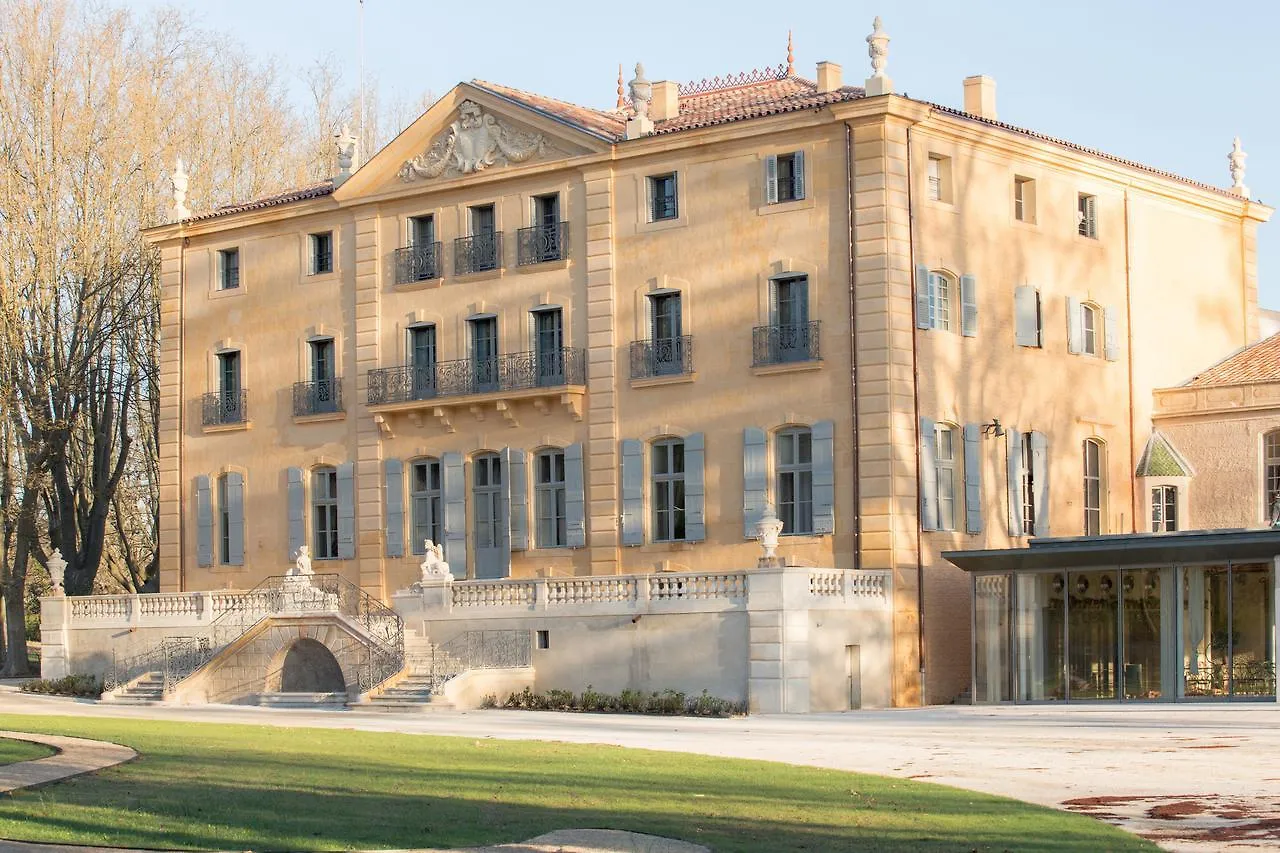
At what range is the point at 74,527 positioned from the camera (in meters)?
50.8

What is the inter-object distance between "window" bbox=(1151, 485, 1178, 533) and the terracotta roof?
2.29 m

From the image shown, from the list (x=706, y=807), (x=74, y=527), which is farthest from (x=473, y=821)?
(x=74, y=527)

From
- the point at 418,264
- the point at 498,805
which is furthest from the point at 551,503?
the point at 498,805

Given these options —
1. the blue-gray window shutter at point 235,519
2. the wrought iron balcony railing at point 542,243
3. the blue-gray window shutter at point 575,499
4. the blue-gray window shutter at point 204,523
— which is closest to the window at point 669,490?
the blue-gray window shutter at point 575,499

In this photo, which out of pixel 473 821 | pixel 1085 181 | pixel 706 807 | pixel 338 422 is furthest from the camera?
pixel 338 422

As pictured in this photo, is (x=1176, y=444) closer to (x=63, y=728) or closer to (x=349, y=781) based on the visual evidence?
(x=63, y=728)

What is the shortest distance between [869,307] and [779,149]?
357 cm

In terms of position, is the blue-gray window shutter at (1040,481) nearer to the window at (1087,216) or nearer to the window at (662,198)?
the window at (1087,216)

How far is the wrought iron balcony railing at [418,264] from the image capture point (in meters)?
43.1

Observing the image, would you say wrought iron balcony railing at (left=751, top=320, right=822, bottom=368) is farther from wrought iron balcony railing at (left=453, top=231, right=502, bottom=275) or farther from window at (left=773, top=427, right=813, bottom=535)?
wrought iron balcony railing at (left=453, top=231, right=502, bottom=275)

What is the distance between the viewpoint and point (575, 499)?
1590 inches

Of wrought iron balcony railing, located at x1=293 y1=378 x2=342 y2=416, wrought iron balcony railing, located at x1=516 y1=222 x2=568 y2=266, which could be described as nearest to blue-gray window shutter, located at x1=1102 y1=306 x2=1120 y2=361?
wrought iron balcony railing, located at x1=516 y1=222 x2=568 y2=266

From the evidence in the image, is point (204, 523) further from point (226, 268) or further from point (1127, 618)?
point (1127, 618)

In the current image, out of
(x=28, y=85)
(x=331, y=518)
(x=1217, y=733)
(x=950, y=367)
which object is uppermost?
(x=28, y=85)
